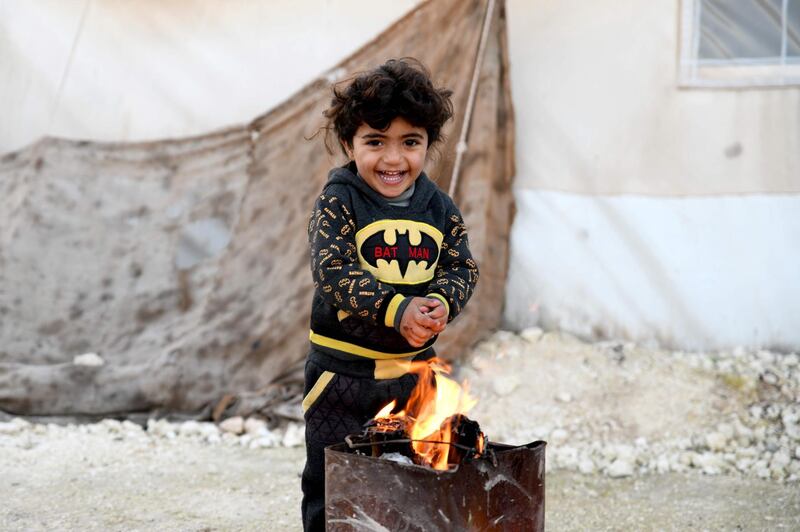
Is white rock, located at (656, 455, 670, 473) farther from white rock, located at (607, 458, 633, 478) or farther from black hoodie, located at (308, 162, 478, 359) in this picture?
black hoodie, located at (308, 162, 478, 359)

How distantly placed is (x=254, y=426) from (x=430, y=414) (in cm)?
217

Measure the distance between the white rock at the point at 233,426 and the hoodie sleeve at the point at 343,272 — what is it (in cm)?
219

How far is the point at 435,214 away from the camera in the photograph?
7.46ft

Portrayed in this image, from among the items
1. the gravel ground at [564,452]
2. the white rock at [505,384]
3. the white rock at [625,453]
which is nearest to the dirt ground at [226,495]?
the gravel ground at [564,452]

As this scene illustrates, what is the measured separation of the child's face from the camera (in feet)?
7.14

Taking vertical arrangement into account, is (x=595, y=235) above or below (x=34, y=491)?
above

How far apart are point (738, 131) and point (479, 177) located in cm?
115

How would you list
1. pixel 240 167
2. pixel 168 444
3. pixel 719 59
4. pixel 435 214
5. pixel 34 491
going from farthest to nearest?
pixel 240 167 < pixel 719 59 < pixel 168 444 < pixel 34 491 < pixel 435 214

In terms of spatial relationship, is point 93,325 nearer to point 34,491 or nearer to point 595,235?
point 34,491

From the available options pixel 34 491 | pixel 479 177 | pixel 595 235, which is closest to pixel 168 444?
pixel 34 491

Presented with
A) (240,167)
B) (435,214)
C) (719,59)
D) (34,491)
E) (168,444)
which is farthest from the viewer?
(240,167)

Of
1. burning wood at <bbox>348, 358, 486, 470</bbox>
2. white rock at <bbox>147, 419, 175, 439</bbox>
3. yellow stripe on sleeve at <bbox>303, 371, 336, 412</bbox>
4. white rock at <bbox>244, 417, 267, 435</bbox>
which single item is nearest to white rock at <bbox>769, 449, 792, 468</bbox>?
burning wood at <bbox>348, 358, 486, 470</bbox>

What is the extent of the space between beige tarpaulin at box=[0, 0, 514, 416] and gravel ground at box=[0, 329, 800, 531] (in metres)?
0.22

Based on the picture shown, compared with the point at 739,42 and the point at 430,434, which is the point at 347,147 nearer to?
the point at 430,434
